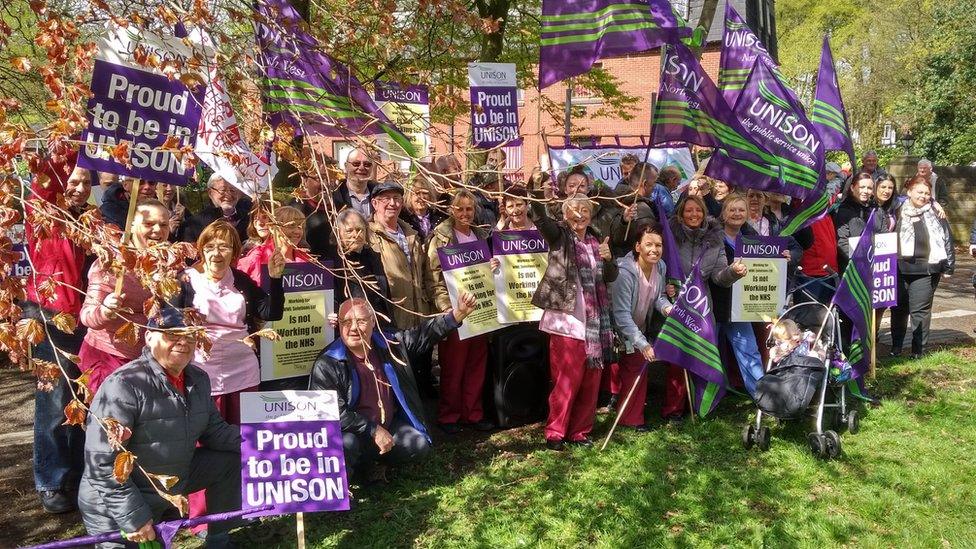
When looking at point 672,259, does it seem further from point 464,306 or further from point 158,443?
point 158,443

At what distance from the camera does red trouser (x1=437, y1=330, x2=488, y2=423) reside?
21.5 ft

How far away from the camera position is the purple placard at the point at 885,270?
777cm

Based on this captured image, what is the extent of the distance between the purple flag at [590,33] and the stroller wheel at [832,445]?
342cm

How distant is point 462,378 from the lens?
6.66 meters

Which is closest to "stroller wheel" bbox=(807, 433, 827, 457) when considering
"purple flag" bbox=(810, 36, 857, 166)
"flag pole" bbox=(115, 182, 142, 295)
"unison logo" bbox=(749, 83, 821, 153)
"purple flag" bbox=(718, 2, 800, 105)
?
"unison logo" bbox=(749, 83, 821, 153)

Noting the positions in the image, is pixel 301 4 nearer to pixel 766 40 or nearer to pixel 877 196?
pixel 877 196

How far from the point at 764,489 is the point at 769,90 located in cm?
345

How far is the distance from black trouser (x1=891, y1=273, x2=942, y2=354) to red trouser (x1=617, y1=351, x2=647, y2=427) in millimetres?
3803

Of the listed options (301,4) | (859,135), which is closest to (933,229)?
(301,4)

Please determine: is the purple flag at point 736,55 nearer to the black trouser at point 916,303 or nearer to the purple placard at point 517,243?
the purple placard at point 517,243

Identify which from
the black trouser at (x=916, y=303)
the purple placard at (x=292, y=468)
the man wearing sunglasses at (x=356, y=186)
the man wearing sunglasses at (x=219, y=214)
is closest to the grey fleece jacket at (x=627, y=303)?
the man wearing sunglasses at (x=356, y=186)

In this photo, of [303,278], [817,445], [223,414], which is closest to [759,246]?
[817,445]

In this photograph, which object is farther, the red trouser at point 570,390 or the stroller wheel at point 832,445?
the red trouser at point 570,390

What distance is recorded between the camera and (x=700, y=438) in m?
6.32
